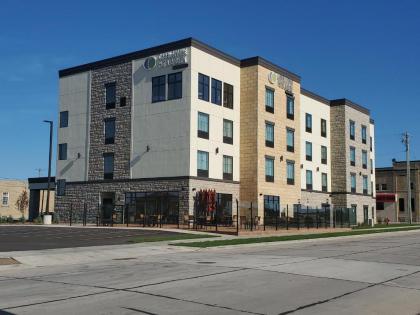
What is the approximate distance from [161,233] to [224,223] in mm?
9777

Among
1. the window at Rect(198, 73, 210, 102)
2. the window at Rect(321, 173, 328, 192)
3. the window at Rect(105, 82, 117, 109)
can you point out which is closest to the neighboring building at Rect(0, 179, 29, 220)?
the window at Rect(105, 82, 117, 109)

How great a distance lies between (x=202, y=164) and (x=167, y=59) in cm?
926

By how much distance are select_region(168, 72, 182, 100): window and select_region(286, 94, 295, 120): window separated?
14.2m

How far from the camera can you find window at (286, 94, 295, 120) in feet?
177

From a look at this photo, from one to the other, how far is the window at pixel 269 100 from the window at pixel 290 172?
623 cm

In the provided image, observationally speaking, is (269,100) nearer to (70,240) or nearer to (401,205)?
(70,240)

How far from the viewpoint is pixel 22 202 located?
72.9 metres

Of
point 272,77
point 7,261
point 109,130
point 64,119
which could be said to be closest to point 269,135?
point 272,77

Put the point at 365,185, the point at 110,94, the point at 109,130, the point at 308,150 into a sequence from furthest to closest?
the point at 365,185, the point at 308,150, the point at 110,94, the point at 109,130

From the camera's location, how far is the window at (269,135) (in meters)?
49.7

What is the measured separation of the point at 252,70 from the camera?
161ft

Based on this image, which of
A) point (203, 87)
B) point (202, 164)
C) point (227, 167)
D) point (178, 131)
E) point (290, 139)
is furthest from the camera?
point (290, 139)

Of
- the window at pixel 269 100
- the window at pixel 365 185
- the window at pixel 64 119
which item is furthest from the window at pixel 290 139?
the window at pixel 64 119

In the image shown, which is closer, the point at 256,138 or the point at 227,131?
the point at 227,131
